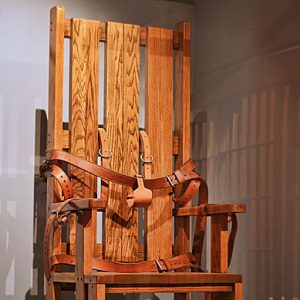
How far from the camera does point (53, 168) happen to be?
290 centimetres

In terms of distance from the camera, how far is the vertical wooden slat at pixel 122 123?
3064 millimetres

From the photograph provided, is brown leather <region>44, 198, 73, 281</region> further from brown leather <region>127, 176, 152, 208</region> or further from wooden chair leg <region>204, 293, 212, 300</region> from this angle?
wooden chair leg <region>204, 293, 212, 300</region>

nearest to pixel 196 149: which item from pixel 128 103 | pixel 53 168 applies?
pixel 128 103

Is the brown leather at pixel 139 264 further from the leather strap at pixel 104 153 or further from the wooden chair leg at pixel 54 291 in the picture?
the leather strap at pixel 104 153

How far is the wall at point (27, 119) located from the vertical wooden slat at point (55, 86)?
84 millimetres

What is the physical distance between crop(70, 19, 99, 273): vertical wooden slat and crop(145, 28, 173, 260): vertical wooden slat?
0.69 feet

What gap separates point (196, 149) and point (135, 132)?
283mm

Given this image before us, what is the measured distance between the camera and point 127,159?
3102mm

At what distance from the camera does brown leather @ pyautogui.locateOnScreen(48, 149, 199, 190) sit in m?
2.91

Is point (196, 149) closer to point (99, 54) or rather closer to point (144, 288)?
point (99, 54)

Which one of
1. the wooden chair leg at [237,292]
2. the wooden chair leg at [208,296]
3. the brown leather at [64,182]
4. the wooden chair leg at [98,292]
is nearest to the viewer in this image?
the wooden chair leg at [98,292]

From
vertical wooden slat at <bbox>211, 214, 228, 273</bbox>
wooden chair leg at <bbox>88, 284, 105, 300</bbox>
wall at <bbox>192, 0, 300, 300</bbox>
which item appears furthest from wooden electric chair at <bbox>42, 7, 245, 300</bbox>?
wooden chair leg at <bbox>88, 284, 105, 300</bbox>

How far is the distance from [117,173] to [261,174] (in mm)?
499

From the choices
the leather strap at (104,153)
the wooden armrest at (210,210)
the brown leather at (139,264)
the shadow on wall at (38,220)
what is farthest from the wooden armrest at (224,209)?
the shadow on wall at (38,220)
